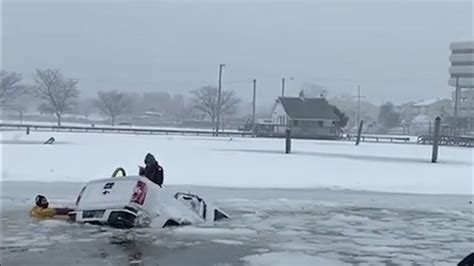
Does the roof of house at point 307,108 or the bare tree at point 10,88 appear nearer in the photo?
the roof of house at point 307,108

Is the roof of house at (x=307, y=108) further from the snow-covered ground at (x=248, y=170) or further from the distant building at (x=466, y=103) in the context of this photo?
the snow-covered ground at (x=248, y=170)

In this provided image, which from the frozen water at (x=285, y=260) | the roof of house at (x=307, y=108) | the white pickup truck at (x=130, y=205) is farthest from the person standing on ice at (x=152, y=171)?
the roof of house at (x=307, y=108)

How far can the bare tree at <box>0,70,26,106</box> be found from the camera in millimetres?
109875

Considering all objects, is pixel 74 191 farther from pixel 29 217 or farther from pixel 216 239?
pixel 216 239

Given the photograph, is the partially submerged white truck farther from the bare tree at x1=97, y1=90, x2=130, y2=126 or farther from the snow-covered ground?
the bare tree at x1=97, y1=90, x2=130, y2=126

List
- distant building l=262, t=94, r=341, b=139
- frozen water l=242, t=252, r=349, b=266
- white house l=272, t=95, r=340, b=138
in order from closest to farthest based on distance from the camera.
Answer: frozen water l=242, t=252, r=349, b=266 < distant building l=262, t=94, r=341, b=139 < white house l=272, t=95, r=340, b=138

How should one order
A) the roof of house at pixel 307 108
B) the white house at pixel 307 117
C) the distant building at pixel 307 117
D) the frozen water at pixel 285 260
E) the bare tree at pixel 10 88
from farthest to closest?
the bare tree at pixel 10 88
the roof of house at pixel 307 108
the white house at pixel 307 117
the distant building at pixel 307 117
the frozen water at pixel 285 260

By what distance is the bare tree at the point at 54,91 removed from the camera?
379ft

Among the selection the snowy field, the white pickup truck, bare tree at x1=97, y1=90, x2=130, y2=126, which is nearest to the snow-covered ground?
the snowy field

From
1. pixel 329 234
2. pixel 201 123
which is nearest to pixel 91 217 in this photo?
pixel 329 234

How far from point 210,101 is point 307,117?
32.7 meters

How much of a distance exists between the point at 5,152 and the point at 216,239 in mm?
23199

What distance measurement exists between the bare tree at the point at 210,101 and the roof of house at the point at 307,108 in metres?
24.5

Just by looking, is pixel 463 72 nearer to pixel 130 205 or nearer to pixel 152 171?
pixel 152 171
